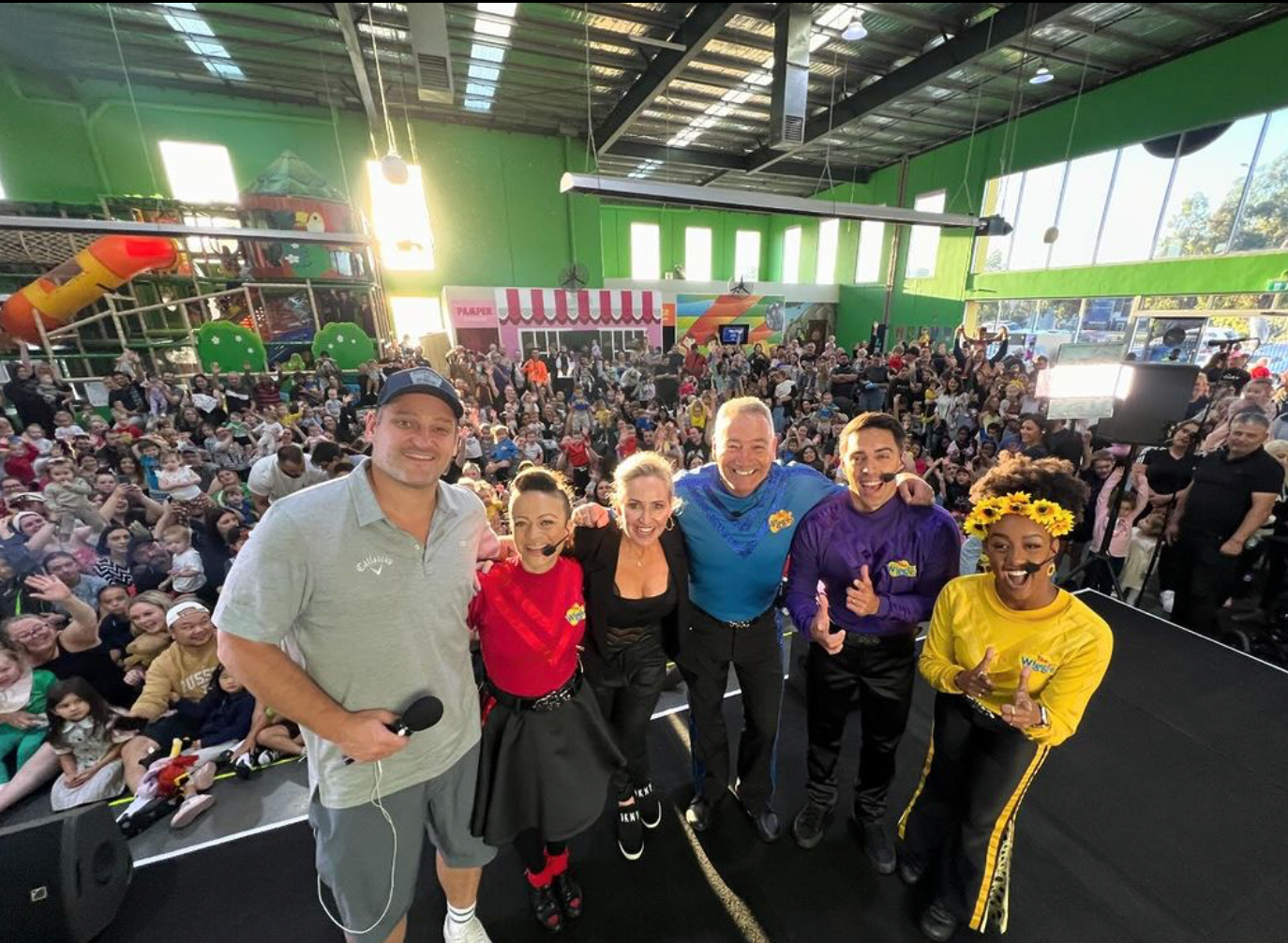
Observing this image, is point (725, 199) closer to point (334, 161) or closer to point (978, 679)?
point (978, 679)

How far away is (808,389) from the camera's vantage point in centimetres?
1143

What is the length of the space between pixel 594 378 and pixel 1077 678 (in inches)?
418

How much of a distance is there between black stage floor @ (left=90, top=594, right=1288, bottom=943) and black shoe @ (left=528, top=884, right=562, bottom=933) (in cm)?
4

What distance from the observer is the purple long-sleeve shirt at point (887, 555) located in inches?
73.5

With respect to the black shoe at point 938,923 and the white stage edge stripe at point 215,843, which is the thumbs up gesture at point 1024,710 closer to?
the black shoe at point 938,923

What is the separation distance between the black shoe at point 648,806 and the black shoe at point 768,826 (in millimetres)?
428

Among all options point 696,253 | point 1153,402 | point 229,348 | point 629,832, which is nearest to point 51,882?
point 629,832

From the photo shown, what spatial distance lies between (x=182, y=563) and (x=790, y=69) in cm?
841

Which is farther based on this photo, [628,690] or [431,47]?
[431,47]

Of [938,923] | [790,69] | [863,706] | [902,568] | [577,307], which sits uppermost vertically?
[790,69]

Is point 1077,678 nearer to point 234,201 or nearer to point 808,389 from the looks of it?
point 808,389

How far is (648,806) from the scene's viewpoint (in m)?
2.22

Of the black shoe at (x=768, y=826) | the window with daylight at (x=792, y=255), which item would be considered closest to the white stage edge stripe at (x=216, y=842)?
the black shoe at (x=768, y=826)

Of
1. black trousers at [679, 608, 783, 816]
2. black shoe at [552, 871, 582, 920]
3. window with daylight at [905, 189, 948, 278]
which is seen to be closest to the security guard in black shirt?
black trousers at [679, 608, 783, 816]
